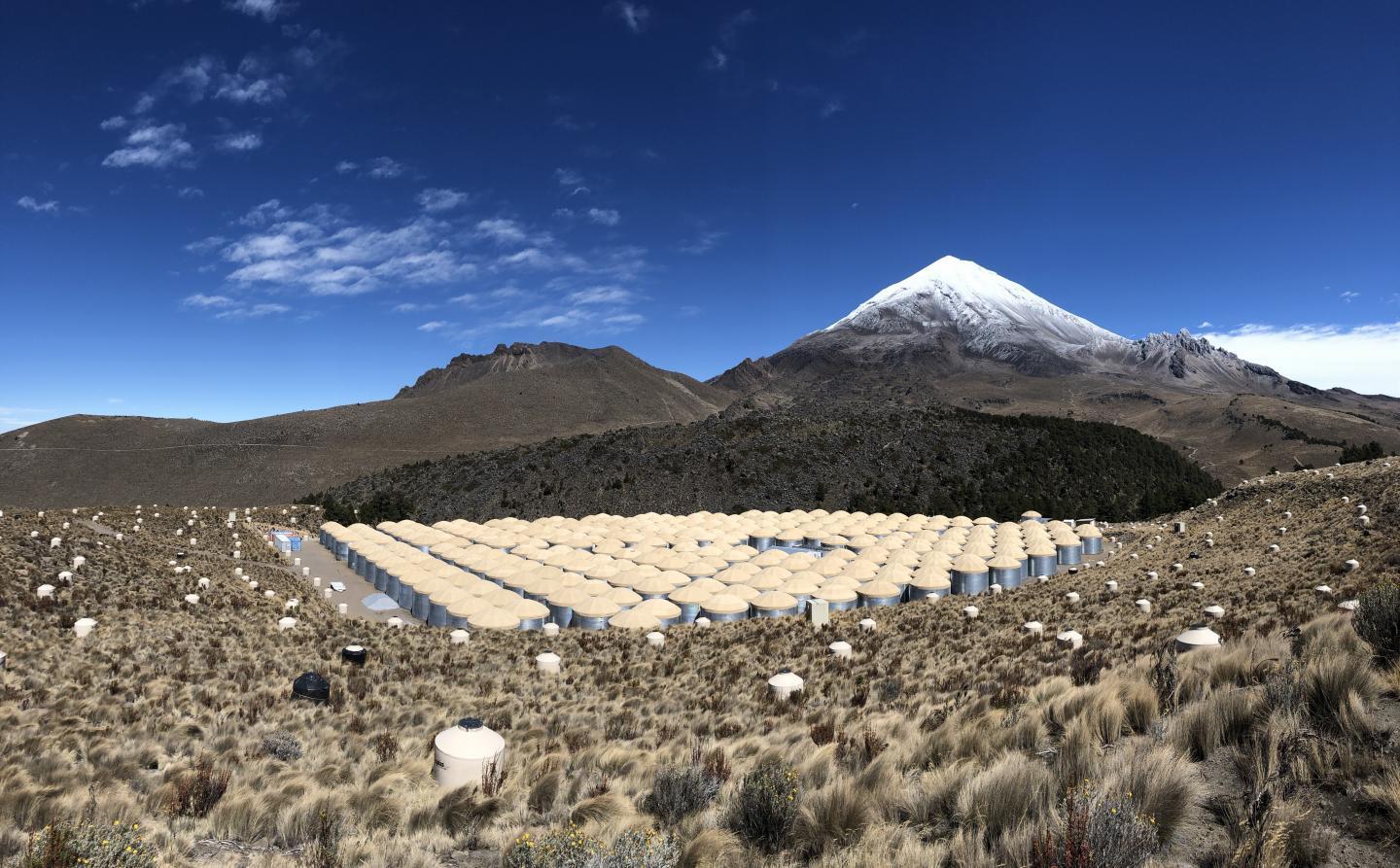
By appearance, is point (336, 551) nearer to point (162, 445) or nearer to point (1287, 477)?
point (1287, 477)

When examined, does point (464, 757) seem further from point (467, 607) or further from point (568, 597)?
point (568, 597)

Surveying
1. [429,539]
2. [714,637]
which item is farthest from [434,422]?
[714,637]

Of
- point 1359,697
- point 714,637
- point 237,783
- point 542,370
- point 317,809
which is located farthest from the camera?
point 542,370

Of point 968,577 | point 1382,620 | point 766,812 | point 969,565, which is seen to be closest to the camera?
point 766,812

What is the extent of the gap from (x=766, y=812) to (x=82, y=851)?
5648 mm

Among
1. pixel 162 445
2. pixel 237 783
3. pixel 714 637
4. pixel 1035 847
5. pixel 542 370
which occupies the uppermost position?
pixel 542 370

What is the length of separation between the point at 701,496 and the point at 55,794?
2372 inches

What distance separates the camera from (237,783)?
8609 millimetres

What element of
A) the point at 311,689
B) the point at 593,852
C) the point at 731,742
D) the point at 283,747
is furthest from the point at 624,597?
the point at 593,852

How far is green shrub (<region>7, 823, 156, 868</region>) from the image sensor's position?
509 centimetres

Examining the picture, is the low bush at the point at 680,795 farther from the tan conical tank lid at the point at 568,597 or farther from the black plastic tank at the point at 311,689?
the tan conical tank lid at the point at 568,597

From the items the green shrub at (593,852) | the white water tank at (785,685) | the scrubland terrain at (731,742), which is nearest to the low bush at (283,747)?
the scrubland terrain at (731,742)

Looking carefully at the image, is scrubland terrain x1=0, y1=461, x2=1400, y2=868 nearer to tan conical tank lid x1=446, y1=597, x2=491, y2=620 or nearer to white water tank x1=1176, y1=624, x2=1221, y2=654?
white water tank x1=1176, y1=624, x2=1221, y2=654

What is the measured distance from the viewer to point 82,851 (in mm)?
5145
